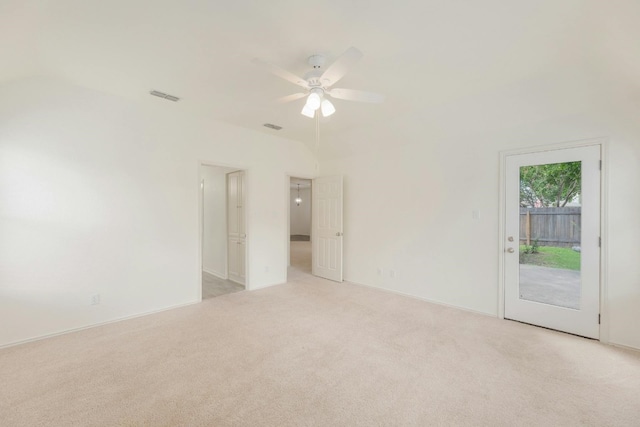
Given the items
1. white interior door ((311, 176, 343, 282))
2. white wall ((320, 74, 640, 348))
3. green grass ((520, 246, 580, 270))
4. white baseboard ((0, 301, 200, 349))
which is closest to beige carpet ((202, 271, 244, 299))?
white baseboard ((0, 301, 200, 349))

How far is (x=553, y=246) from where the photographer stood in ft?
10.3

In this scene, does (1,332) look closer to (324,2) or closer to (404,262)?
(324,2)

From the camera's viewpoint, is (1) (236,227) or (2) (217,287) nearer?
(2) (217,287)

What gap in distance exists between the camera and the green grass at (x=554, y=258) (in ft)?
9.87

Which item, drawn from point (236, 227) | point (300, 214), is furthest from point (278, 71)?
point (300, 214)

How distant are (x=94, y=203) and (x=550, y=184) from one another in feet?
17.8

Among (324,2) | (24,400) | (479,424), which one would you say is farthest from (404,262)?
(24,400)

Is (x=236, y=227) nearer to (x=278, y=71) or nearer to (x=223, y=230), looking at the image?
(x=223, y=230)

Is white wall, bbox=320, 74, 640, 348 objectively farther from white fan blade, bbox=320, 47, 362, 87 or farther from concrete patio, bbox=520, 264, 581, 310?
white fan blade, bbox=320, 47, 362, 87

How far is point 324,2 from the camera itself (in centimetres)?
178

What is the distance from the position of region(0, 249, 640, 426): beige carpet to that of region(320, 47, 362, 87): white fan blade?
248 cm

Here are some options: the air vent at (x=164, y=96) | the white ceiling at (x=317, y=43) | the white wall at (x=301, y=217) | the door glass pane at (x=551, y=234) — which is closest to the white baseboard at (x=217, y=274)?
the air vent at (x=164, y=96)

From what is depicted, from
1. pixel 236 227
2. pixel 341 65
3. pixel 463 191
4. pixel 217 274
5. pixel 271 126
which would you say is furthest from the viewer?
pixel 217 274

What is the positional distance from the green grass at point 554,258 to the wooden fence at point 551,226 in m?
0.07
